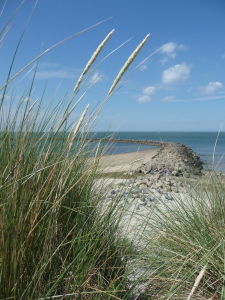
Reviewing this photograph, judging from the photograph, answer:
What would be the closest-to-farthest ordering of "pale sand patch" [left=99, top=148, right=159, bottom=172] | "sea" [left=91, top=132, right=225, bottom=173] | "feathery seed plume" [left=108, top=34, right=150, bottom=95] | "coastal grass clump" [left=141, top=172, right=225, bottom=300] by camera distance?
"feathery seed plume" [left=108, top=34, right=150, bottom=95]
"coastal grass clump" [left=141, top=172, right=225, bottom=300]
"pale sand patch" [left=99, top=148, right=159, bottom=172]
"sea" [left=91, top=132, right=225, bottom=173]

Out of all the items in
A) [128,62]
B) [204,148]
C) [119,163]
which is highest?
[128,62]

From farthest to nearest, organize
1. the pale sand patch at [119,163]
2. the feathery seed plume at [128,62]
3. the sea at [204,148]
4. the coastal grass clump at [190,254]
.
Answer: the sea at [204,148] → the pale sand patch at [119,163] → the coastal grass clump at [190,254] → the feathery seed plume at [128,62]

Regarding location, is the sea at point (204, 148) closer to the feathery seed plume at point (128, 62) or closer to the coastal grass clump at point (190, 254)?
the feathery seed plume at point (128, 62)

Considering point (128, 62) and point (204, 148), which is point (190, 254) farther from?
point (204, 148)

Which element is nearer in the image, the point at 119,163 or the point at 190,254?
the point at 190,254

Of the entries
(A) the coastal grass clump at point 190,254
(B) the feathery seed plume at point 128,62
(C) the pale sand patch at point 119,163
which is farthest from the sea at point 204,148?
(A) the coastal grass clump at point 190,254

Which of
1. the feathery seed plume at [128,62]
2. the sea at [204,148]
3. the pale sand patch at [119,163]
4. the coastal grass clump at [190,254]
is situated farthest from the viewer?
the sea at [204,148]

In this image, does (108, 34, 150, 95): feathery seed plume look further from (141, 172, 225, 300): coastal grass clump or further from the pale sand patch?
(141, 172, 225, 300): coastal grass clump

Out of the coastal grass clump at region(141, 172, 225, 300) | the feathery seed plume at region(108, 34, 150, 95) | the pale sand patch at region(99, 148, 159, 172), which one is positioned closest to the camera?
the feathery seed plume at region(108, 34, 150, 95)

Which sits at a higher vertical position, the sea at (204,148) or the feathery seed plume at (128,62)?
the feathery seed plume at (128,62)

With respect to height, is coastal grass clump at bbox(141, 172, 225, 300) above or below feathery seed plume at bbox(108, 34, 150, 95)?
below

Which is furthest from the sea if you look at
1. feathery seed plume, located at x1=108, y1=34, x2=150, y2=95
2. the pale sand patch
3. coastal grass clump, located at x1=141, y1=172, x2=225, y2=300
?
coastal grass clump, located at x1=141, y1=172, x2=225, y2=300

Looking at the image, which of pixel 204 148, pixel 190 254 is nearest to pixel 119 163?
pixel 190 254

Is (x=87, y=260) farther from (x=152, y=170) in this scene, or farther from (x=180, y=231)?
(x=152, y=170)
